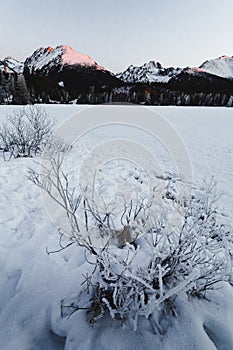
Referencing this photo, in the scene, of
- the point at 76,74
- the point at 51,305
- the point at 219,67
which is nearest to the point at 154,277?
the point at 51,305

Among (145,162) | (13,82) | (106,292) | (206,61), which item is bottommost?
(145,162)

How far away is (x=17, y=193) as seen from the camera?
4.17m

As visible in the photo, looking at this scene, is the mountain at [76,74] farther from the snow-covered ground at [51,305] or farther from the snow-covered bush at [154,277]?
the snow-covered bush at [154,277]

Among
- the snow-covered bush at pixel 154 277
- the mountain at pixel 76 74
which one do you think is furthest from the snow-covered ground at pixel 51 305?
the mountain at pixel 76 74

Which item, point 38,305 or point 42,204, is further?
point 42,204

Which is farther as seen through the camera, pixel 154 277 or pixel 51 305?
pixel 51 305

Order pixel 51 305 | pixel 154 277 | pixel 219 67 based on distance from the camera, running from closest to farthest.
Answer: pixel 154 277 → pixel 51 305 → pixel 219 67

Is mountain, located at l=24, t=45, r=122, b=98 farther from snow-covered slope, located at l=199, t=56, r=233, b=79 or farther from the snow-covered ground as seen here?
snow-covered slope, located at l=199, t=56, r=233, b=79

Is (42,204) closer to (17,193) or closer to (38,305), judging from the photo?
Result: (17,193)

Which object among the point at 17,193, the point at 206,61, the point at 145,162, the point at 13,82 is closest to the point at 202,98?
the point at 13,82

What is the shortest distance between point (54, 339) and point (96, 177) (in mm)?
4275

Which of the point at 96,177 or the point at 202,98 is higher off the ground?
the point at 202,98

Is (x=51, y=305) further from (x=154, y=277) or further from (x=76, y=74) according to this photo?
(x=76, y=74)

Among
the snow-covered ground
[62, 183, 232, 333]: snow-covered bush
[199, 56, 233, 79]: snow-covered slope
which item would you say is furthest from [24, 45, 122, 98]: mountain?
[199, 56, 233, 79]: snow-covered slope
